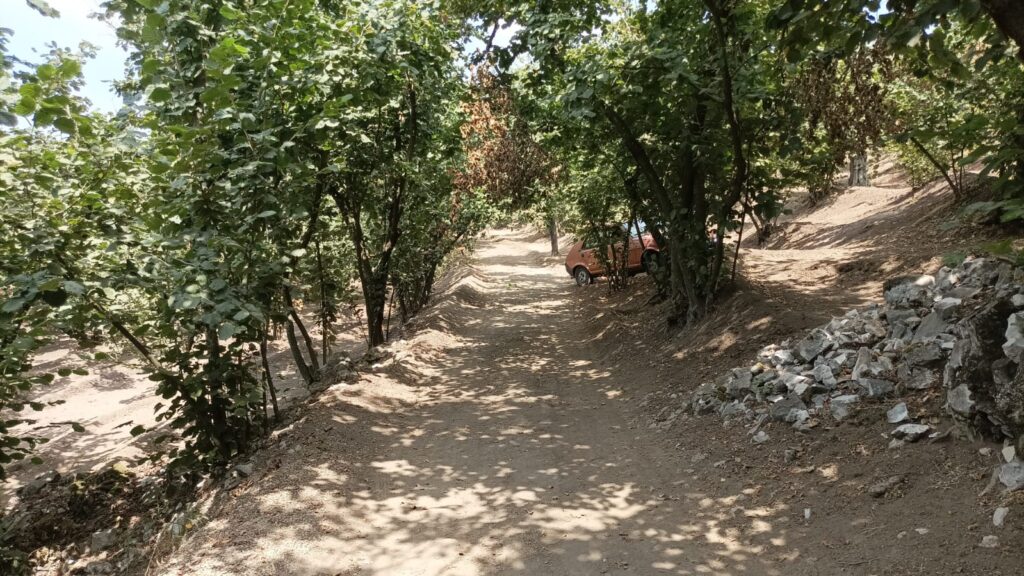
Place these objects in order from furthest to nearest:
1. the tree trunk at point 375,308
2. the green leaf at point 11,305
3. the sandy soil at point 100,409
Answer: the tree trunk at point 375,308 < the sandy soil at point 100,409 < the green leaf at point 11,305

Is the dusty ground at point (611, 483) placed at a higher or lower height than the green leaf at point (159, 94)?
lower

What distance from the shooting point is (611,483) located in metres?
4.96

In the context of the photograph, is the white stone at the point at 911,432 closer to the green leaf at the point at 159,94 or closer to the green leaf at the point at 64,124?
the green leaf at the point at 159,94

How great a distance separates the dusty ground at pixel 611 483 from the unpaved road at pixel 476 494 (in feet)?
0.06

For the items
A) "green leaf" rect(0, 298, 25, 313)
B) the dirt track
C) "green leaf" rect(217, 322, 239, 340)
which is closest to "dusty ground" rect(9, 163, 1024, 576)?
the dirt track

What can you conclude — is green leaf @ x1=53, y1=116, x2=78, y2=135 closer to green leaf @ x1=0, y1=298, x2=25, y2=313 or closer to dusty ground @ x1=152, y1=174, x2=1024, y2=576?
green leaf @ x1=0, y1=298, x2=25, y2=313

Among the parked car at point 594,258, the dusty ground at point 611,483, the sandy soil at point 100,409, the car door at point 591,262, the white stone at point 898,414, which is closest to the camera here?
the dusty ground at point 611,483

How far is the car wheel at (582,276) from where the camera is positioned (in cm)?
1884

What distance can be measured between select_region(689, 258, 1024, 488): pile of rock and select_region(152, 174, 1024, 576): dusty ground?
0.22m

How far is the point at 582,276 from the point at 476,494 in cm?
1450

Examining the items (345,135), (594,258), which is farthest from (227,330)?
(594,258)

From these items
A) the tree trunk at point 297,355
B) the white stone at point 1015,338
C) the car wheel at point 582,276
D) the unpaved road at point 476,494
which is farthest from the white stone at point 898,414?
the car wheel at point 582,276

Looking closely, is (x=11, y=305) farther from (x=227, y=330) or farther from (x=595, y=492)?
(x=595, y=492)

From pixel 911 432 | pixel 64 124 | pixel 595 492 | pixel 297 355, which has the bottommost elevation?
pixel 595 492
